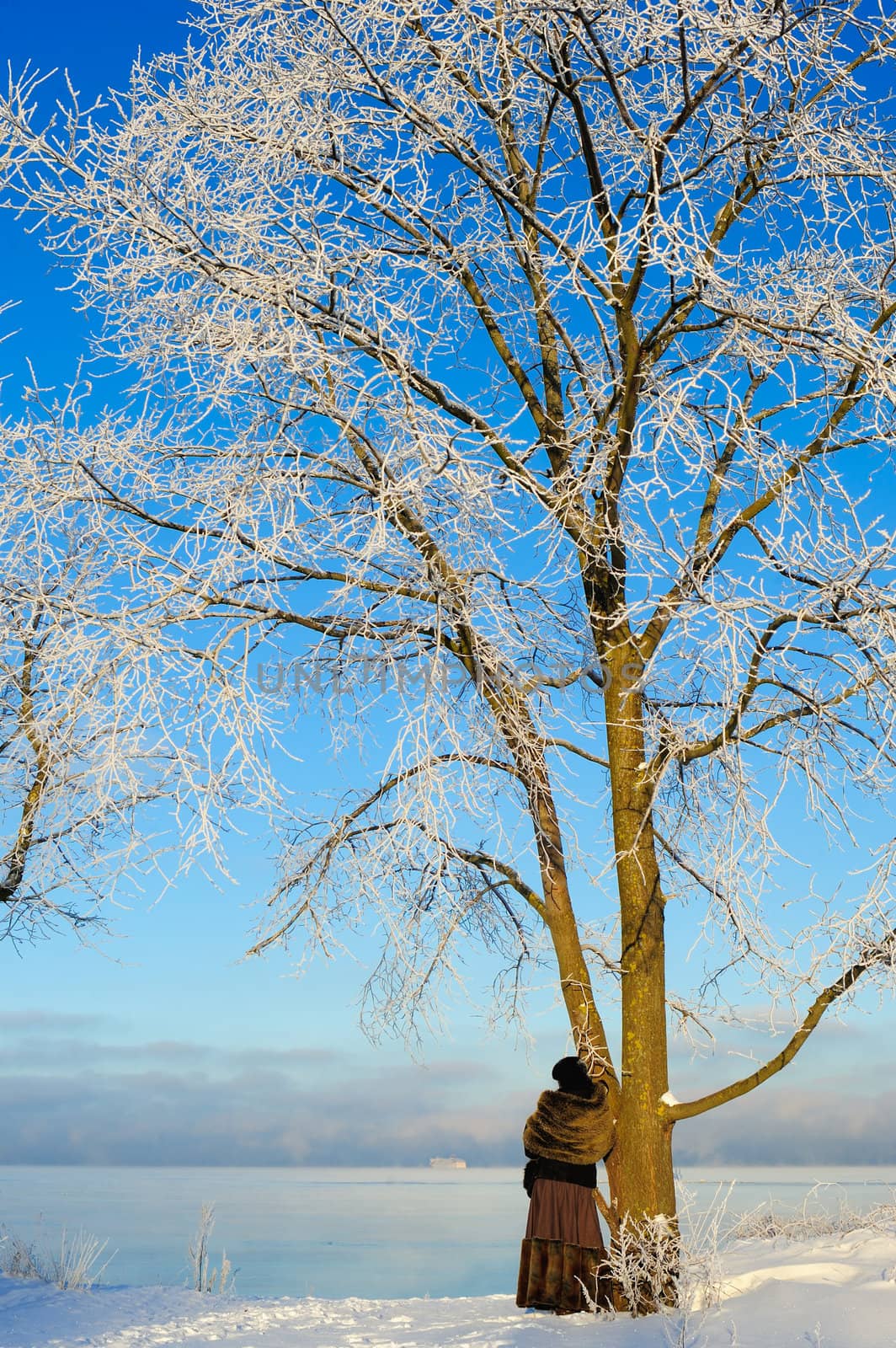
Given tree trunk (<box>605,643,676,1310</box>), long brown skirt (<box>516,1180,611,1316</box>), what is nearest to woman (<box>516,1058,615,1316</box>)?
long brown skirt (<box>516,1180,611,1316</box>)

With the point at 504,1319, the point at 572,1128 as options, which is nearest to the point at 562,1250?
the point at 504,1319

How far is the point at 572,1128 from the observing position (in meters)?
7.40

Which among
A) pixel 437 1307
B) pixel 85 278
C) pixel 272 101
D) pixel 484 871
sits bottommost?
pixel 437 1307

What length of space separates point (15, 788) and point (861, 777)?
273 inches

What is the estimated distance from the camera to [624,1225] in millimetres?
7203

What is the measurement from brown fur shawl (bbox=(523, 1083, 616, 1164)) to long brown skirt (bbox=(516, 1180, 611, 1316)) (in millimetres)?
199

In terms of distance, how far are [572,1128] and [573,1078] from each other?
313 mm

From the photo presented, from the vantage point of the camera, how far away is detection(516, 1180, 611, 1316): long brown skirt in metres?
7.27

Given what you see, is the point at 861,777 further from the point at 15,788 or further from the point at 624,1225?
the point at 15,788

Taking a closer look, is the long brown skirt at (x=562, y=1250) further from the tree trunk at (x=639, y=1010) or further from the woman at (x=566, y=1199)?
the tree trunk at (x=639, y=1010)

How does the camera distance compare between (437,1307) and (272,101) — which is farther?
(437,1307)

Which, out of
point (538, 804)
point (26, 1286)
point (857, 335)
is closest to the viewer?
point (857, 335)

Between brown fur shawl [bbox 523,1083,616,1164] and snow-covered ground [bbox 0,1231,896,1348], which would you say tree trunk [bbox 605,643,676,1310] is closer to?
brown fur shawl [bbox 523,1083,616,1164]

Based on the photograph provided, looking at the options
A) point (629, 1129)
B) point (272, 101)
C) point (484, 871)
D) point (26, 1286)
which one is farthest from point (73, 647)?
point (26, 1286)
